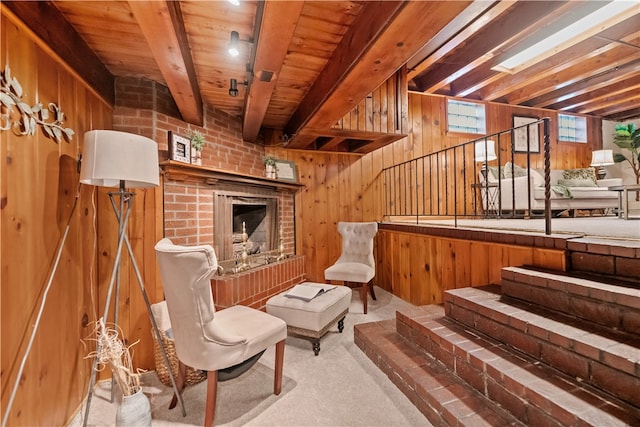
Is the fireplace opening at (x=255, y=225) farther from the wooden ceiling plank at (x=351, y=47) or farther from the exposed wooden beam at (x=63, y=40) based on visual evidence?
the exposed wooden beam at (x=63, y=40)

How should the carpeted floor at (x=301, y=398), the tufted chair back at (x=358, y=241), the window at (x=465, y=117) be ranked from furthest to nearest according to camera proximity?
the window at (x=465, y=117) → the tufted chair back at (x=358, y=241) → the carpeted floor at (x=301, y=398)

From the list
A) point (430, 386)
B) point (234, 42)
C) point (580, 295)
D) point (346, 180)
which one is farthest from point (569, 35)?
point (430, 386)

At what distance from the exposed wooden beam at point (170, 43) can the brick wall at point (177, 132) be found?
22 cm

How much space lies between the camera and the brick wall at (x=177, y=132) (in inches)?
87.5

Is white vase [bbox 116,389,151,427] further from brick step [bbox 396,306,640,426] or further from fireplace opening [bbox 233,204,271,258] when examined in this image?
fireplace opening [bbox 233,204,271,258]

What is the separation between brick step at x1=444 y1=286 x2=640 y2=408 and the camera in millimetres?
1090

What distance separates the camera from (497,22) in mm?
3061

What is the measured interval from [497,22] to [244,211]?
3623mm

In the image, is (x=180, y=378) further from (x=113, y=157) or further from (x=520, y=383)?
(x=520, y=383)

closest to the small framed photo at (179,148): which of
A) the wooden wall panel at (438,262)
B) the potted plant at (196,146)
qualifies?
the potted plant at (196,146)

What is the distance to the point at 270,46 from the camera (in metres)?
1.60

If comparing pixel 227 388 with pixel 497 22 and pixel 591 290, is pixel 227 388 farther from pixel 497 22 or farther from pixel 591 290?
pixel 497 22

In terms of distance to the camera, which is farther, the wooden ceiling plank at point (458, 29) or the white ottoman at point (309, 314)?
the wooden ceiling plank at point (458, 29)

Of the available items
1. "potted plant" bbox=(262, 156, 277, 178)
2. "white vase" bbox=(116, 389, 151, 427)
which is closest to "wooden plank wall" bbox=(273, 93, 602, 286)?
"potted plant" bbox=(262, 156, 277, 178)
